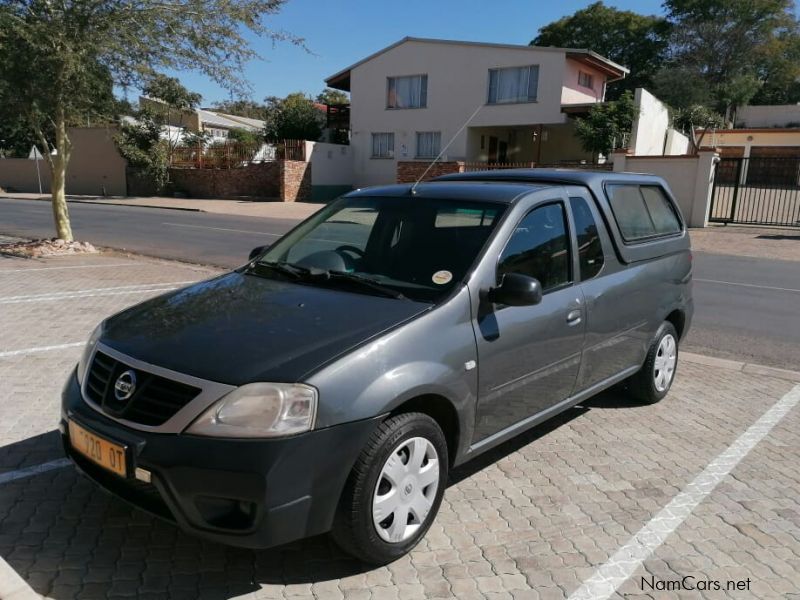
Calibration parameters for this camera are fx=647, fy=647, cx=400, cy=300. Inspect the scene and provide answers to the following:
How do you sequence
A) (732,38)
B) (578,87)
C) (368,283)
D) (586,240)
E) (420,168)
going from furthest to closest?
1. (732,38)
2. (578,87)
3. (420,168)
4. (586,240)
5. (368,283)

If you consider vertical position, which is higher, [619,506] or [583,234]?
[583,234]

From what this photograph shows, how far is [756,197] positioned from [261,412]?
32455 millimetres

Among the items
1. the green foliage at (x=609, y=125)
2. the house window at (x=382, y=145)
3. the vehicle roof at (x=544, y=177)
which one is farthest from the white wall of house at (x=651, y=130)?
the vehicle roof at (x=544, y=177)

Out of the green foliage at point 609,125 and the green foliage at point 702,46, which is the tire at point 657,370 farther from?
the green foliage at point 702,46

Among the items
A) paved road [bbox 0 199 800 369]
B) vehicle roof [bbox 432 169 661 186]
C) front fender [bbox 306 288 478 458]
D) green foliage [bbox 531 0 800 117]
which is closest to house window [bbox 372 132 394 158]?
paved road [bbox 0 199 800 369]

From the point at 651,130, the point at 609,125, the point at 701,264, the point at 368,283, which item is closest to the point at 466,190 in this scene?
the point at 368,283

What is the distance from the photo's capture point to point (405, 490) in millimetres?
2916

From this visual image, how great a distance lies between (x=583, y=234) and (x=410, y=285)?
1400 mm

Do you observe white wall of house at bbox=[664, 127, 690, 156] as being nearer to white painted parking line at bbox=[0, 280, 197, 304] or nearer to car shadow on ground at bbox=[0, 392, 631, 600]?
white painted parking line at bbox=[0, 280, 197, 304]

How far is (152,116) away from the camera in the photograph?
31781mm

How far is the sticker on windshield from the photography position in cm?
335

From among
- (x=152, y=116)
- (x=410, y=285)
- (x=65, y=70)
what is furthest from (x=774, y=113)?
(x=410, y=285)

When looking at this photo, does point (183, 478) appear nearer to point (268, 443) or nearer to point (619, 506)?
point (268, 443)

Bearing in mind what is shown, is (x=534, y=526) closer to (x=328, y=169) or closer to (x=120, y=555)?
(x=120, y=555)
